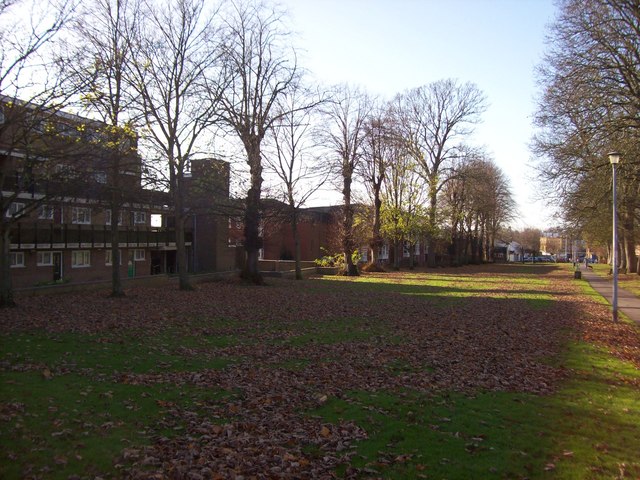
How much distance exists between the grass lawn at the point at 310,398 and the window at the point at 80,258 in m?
22.9

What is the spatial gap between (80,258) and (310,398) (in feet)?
112

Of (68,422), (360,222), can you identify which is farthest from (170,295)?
(360,222)

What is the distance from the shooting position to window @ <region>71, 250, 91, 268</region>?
121 feet

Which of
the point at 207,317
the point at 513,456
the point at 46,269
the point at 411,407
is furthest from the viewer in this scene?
the point at 46,269

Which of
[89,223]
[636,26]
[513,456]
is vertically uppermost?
[636,26]

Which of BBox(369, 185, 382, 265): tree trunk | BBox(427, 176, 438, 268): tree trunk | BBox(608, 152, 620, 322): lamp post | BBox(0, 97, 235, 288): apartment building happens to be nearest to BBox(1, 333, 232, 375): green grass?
BBox(0, 97, 235, 288): apartment building

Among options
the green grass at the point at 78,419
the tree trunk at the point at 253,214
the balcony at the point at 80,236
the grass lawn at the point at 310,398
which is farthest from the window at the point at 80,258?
the green grass at the point at 78,419

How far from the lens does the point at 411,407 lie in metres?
7.32

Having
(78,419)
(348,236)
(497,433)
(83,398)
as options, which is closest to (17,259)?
(348,236)

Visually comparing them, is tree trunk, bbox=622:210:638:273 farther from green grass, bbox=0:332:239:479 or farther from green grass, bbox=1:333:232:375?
green grass, bbox=0:332:239:479

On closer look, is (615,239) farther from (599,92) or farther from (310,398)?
(310,398)

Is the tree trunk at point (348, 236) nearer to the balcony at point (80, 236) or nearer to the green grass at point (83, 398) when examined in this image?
the balcony at point (80, 236)

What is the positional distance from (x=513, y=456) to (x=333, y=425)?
2102 millimetres

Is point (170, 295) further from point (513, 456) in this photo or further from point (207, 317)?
point (513, 456)
